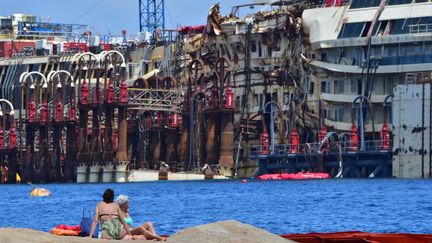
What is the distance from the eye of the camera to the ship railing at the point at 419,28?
12750 centimetres

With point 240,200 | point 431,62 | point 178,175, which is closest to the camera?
point 240,200

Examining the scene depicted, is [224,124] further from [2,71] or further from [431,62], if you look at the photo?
[2,71]

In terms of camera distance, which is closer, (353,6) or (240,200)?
(240,200)

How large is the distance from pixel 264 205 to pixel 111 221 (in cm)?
4611

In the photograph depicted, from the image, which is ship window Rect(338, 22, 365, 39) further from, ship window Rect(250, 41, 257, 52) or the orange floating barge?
the orange floating barge

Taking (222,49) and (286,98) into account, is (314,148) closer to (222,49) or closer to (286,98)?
(286,98)

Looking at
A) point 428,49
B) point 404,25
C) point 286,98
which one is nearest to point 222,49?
point 286,98

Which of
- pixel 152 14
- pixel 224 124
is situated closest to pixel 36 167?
pixel 224 124

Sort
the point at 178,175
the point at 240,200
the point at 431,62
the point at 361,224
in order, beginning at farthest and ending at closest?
the point at 178,175
the point at 431,62
the point at 240,200
the point at 361,224

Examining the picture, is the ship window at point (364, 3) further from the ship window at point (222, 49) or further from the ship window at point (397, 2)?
the ship window at point (222, 49)

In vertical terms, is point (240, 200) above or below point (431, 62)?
below

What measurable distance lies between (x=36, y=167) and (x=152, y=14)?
47.5m

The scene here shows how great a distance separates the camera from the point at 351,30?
436ft

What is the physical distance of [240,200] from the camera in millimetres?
91188
